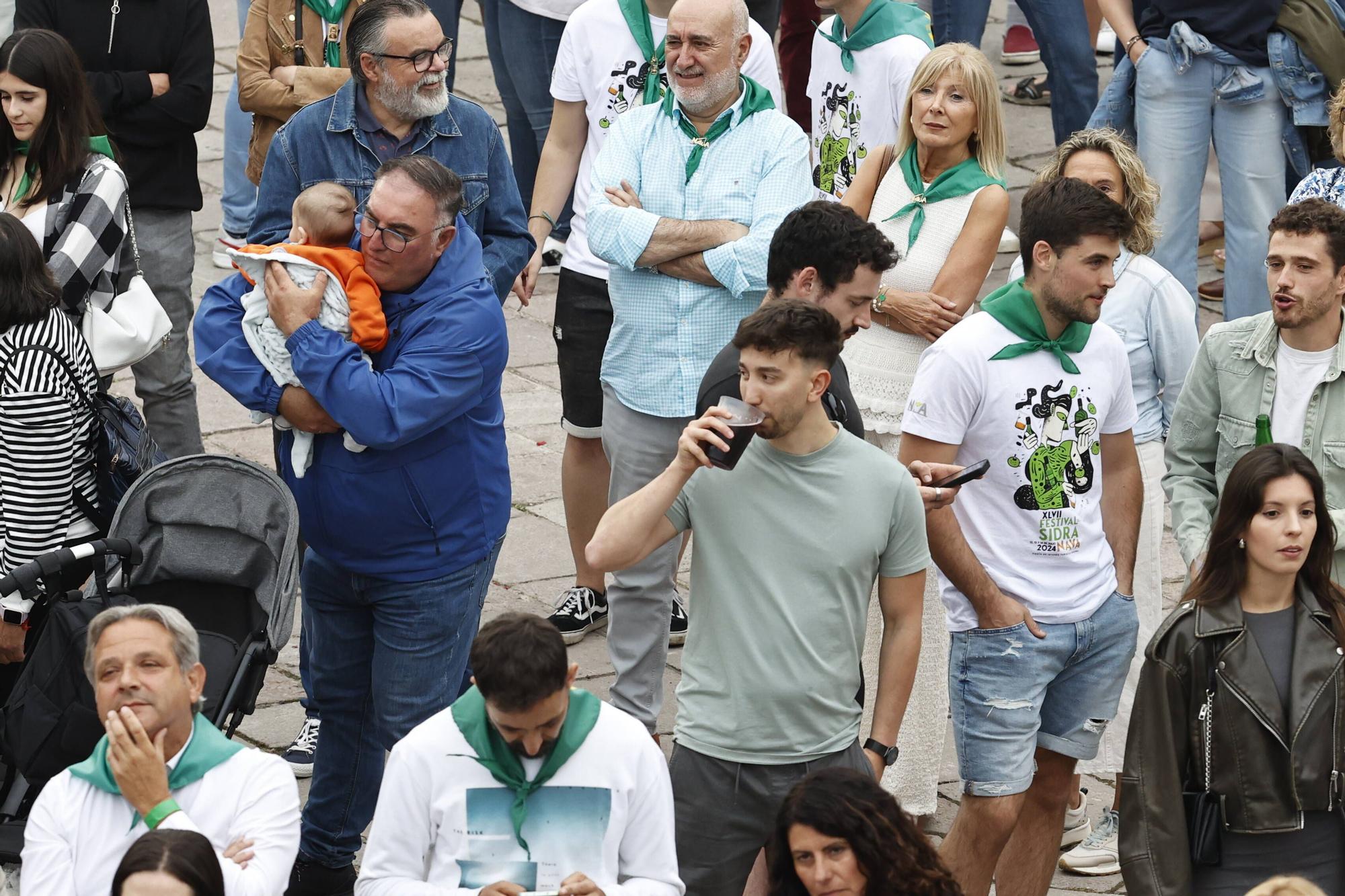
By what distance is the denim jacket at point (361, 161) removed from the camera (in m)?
5.57

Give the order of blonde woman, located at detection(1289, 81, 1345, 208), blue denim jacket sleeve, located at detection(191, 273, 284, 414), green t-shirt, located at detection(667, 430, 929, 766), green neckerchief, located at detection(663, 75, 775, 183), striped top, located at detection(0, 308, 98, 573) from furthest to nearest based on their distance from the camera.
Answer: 1. blonde woman, located at detection(1289, 81, 1345, 208)
2. green neckerchief, located at detection(663, 75, 775, 183)
3. striped top, located at detection(0, 308, 98, 573)
4. blue denim jacket sleeve, located at detection(191, 273, 284, 414)
5. green t-shirt, located at detection(667, 430, 929, 766)

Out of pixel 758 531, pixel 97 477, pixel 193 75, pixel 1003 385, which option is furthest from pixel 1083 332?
pixel 193 75

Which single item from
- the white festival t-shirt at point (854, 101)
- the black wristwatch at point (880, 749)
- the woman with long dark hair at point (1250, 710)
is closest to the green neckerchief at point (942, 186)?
the white festival t-shirt at point (854, 101)

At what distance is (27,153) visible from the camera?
605 centimetres

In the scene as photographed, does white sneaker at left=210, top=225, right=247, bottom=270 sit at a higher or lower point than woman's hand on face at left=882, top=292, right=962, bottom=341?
lower

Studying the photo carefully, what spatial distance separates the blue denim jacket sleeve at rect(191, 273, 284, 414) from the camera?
190 inches

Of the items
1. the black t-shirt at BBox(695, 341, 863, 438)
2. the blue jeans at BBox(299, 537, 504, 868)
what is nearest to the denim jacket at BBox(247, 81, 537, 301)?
the blue jeans at BBox(299, 537, 504, 868)

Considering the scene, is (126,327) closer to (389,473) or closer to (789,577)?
(389,473)

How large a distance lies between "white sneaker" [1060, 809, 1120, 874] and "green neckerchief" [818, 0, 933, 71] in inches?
106

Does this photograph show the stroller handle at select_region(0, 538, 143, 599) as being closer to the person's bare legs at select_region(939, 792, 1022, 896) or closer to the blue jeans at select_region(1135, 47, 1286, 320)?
the person's bare legs at select_region(939, 792, 1022, 896)

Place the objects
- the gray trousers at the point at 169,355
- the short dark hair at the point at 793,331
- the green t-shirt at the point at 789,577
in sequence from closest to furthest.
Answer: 1. the short dark hair at the point at 793,331
2. the green t-shirt at the point at 789,577
3. the gray trousers at the point at 169,355

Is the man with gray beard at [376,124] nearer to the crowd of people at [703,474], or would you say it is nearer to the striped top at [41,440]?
the crowd of people at [703,474]

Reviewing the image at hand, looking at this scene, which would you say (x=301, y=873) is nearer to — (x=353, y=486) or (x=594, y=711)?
(x=353, y=486)

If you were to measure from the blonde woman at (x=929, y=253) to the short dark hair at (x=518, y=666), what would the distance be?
213 centimetres
